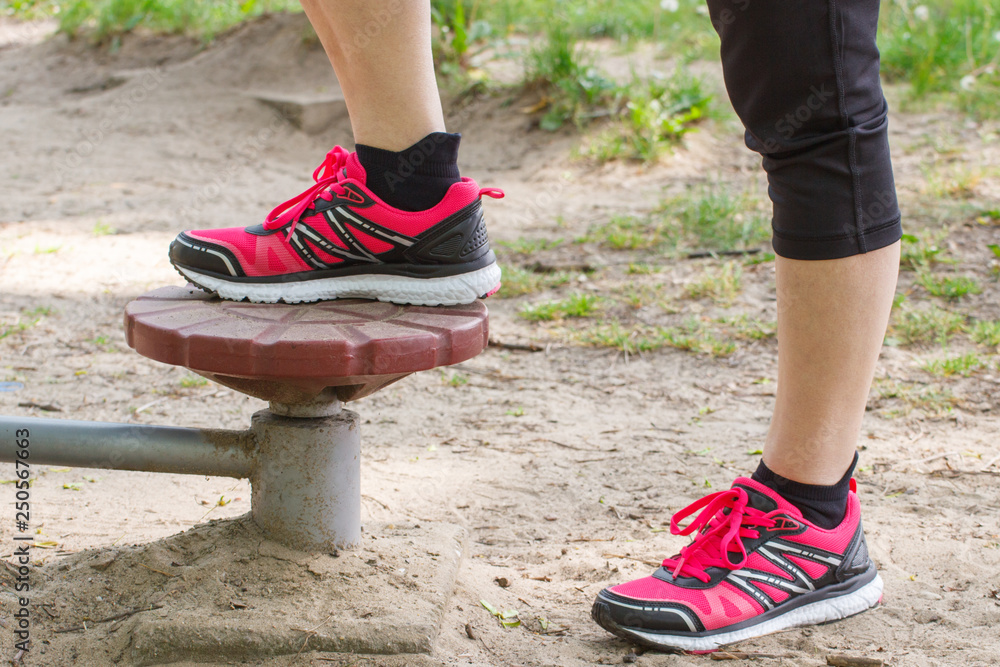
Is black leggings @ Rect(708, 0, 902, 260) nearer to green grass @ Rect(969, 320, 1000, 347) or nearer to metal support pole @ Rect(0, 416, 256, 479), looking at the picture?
metal support pole @ Rect(0, 416, 256, 479)

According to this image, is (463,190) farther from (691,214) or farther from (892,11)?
(892,11)

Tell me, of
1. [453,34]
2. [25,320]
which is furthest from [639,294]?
[453,34]

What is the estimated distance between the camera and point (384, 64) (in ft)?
4.57

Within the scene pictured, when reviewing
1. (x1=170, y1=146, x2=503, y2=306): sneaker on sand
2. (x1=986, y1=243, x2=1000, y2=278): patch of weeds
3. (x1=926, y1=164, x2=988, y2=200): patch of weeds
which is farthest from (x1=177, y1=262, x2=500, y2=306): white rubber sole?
(x1=926, y1=164, x2=988, y2=200): patch of weeds

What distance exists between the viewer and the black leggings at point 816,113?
3.87 ft

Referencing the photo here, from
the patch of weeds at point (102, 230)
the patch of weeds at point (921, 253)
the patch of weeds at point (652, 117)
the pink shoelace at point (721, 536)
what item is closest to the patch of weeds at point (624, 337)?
the patch of weeds at point (921, 253)

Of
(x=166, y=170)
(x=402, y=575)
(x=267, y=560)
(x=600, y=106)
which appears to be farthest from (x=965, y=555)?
(x=166, y=170)

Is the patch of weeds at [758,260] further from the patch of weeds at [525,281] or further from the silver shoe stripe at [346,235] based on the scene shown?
the silver shoe stripe at [346,235]

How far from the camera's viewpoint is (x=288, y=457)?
135cm

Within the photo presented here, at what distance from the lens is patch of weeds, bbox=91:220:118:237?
157 inches

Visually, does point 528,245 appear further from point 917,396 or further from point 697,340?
point 917,396

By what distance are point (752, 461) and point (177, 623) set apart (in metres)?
1.35

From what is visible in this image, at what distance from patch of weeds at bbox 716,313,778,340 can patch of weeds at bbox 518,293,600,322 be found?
0.46 metres

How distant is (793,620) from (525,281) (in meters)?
2.11
